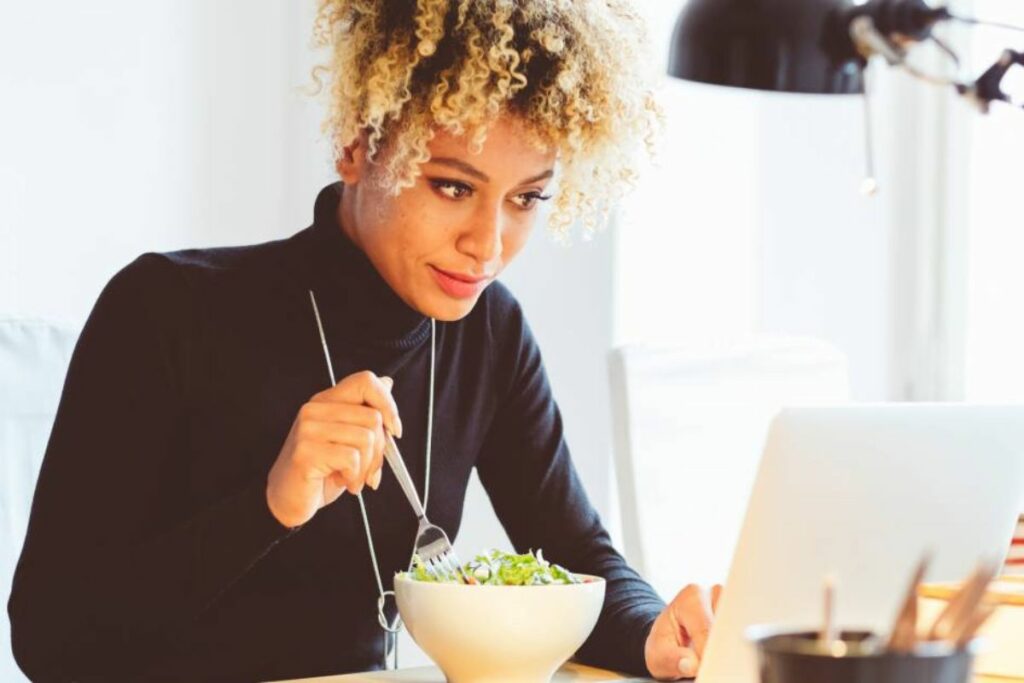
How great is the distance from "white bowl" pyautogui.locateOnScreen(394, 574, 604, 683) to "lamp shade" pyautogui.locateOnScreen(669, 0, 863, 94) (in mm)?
424

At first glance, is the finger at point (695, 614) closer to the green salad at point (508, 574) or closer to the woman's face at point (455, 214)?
the green salad at point (508, 574)

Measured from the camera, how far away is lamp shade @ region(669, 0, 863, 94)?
1.05 metres

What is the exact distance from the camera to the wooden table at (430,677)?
1280 mm

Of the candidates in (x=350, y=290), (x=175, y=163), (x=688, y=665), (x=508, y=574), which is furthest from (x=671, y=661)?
(x=175, y=163)

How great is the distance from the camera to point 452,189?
1540mm

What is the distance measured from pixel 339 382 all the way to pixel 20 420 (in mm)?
379

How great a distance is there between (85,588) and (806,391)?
3.67ft

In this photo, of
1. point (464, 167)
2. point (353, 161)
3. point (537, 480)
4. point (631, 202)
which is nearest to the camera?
point (464, 167)

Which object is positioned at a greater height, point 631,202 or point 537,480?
point 631,202

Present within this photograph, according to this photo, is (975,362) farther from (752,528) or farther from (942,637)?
(942,637)

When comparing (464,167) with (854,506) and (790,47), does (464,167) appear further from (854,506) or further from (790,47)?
(854,506)

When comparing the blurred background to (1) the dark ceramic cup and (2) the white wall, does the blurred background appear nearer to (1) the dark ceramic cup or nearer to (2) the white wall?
(2) the white wall

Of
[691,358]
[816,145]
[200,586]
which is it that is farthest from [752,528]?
[816,145]

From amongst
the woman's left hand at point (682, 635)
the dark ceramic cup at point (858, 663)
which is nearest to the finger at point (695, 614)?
the woman's left hand at point (682, 635)
